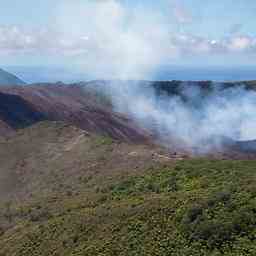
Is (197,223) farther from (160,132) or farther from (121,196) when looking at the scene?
(160,132)

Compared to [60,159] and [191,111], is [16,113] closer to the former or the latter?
[60,159]

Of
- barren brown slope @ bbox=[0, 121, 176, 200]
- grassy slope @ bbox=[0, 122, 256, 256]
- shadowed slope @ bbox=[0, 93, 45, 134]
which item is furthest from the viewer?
shadowed slope @ bbox=[0, 93, 45, 134]

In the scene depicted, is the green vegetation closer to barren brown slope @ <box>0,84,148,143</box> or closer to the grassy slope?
the grassy slope

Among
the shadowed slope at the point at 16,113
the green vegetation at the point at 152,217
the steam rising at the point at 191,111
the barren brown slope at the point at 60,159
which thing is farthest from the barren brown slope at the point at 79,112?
the green vegetation at the point at 152,217

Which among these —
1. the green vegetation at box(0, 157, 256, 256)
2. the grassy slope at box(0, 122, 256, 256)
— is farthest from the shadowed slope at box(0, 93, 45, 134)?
the green vegetation at box(0, 157, 256, 256)

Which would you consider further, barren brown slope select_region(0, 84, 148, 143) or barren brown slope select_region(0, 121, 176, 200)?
barren brown slope select_region(0, 84, 148, 143)

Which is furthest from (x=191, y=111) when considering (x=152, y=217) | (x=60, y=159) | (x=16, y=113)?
(x=152, y=217)
